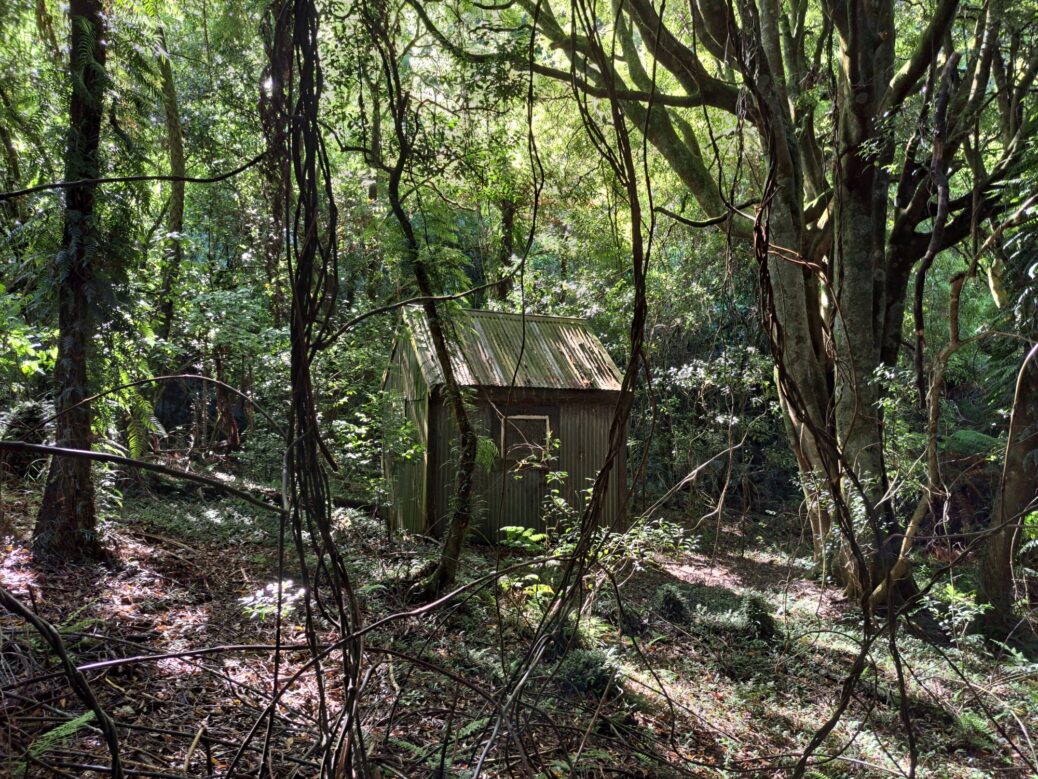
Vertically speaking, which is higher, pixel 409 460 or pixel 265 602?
pixel 409 460

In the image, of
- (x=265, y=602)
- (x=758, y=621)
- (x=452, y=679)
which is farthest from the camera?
(x=758, y=621)

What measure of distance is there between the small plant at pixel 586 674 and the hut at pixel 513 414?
183 inches

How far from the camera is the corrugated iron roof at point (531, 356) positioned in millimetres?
10250

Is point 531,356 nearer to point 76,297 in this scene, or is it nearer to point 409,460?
point 409,460

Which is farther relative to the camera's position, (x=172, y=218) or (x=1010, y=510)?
(x=172, y=218)

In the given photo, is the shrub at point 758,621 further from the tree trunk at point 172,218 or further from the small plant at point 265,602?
the tree trunk at point 172,218

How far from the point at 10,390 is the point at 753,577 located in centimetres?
997

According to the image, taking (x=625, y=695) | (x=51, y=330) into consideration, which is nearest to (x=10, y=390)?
(x=51, y=330)

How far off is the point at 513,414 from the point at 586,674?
6349 mm

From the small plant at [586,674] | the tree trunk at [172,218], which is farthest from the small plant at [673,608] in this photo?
the tree trunk at [172,218]

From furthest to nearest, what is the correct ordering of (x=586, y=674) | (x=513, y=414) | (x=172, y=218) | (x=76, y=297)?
(x=172, y=218) < (x=513, y=414) < (x=76, y=297) < (x=586, y=674)

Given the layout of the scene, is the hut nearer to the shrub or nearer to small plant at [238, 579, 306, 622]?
the shrub

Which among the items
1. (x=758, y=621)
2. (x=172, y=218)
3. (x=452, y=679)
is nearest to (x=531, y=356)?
(x=758, y=621)

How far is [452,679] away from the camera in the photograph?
2.31 m
